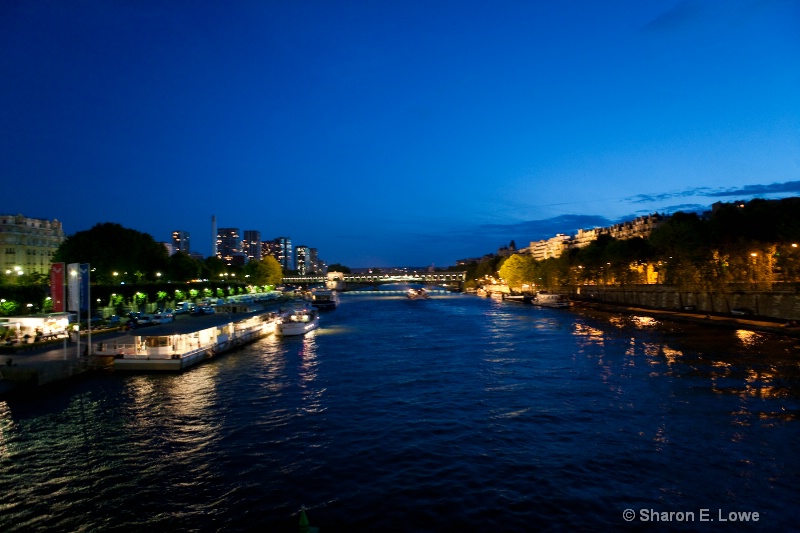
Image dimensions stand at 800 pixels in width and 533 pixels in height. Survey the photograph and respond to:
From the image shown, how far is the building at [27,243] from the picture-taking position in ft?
331

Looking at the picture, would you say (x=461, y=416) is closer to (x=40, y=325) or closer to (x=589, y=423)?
(x=589, y=423)

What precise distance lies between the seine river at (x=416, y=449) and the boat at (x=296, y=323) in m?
22.4

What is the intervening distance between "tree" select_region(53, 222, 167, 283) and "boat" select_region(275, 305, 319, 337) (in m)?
→ 33.3

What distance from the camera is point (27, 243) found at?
106m

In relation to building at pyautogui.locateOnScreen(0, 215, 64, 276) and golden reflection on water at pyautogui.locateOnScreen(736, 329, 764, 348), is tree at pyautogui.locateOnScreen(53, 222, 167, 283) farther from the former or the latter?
golden reflection on water at pyautogui.locateOnScreen(736, 329, 764, 348)

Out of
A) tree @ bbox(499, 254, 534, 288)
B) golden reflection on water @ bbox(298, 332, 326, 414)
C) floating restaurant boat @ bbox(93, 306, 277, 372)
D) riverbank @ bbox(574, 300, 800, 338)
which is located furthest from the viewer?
tree @ bbox(499, 254, 534, 288)

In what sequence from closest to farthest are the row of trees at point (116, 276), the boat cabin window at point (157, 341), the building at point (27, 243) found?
the boat cabin window at point (157, 341) < the row of trees at point (116, 276) < the building at point (27, 243)

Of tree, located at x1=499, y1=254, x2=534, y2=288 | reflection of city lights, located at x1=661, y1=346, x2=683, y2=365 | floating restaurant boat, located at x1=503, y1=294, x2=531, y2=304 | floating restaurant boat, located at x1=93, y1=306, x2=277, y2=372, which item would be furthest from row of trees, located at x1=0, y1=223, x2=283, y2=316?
tree, located at x1=499, y1=254, x2=534, y2=288

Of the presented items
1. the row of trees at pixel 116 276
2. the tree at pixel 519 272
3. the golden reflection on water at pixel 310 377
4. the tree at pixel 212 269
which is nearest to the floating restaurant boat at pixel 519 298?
the tree at pixel 519 272

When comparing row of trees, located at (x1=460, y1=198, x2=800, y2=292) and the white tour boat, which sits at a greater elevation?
row of trees, located at (x1=460, y1=198, x2=800, y2=292)

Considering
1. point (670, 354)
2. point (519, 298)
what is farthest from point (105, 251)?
point (519, 298)

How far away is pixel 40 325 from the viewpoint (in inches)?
1757

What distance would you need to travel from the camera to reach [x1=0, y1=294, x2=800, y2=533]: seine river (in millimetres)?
13859

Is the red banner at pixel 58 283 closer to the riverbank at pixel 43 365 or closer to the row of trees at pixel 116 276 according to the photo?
the riverbank at pixel 43 365
